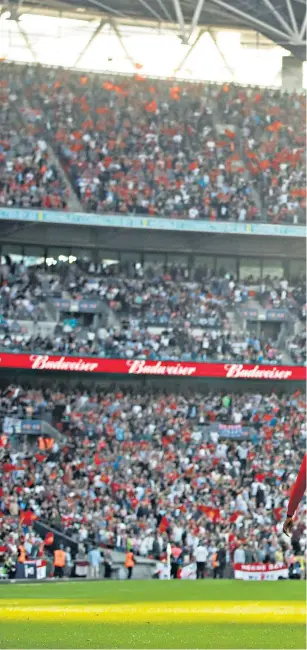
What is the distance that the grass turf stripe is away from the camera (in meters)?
16.3

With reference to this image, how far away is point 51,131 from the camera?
37438 millimetres

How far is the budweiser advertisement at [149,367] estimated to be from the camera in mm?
34062

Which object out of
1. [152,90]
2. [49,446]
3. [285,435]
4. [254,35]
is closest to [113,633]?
[49,446]

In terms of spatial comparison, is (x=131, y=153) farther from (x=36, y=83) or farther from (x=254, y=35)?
(x=254, y=35)

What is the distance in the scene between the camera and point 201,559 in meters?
28.9

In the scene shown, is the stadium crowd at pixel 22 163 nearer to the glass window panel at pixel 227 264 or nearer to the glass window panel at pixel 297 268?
the glass window panel at pixel 227 264

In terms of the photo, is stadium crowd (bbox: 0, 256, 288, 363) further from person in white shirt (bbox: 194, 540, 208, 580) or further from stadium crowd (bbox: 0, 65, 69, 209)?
person in white shirt (bbox: 194, 540, 208, 580)

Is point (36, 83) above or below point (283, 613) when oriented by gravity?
above

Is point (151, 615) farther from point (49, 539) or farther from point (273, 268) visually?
point (273, 268)

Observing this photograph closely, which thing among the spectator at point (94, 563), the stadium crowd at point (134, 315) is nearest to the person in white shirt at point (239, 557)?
the spectator at point (94, 563)

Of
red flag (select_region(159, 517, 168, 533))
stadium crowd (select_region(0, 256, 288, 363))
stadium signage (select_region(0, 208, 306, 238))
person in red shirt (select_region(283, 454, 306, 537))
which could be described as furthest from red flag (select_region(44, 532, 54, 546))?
person in red shirt (select_region(283, 454, 306, 537))

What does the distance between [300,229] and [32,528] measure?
1418 centimetres

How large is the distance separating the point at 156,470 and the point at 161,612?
47.5 feet

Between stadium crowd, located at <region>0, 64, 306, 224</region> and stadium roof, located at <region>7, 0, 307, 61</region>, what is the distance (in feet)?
7.15
